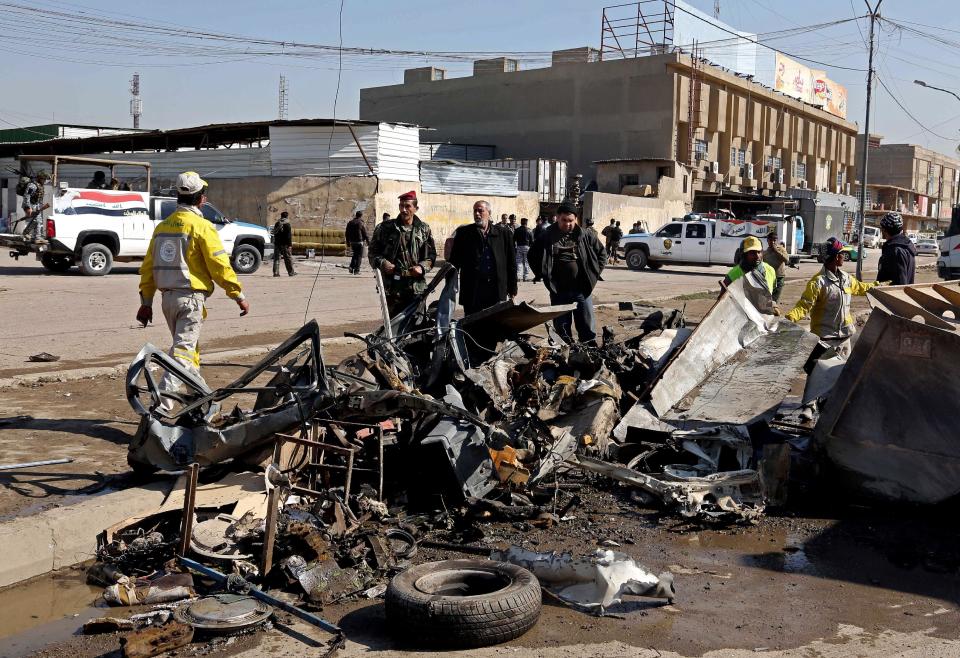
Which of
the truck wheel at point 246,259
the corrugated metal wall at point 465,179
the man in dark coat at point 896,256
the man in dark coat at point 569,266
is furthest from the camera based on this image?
the corrugated metal wall at point 465,179

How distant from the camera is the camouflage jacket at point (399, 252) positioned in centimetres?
810

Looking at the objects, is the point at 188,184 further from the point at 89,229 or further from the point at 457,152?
the point at 457,152

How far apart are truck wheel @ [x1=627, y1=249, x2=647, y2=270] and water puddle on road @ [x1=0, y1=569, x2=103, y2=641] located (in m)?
29.9

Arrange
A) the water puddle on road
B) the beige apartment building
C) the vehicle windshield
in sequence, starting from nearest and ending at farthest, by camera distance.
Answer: the water puddle on road < the vehicle windshield < the beige apartment building

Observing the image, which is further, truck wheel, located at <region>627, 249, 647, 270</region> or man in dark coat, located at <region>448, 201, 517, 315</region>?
truck wheel, located at <region>627, 249, 647, 270</region>

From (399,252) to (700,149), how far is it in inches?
1803

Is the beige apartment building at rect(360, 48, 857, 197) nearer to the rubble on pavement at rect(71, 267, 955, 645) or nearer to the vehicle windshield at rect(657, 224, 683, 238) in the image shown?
the vehicle windshield at rect(657, 224, 683, 238)

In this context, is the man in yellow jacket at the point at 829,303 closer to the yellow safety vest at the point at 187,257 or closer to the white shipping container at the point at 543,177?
the yellow safety vest at the point at 187,257

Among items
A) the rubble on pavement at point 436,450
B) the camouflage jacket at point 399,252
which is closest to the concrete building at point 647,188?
the camouflage jacket at point 399,252

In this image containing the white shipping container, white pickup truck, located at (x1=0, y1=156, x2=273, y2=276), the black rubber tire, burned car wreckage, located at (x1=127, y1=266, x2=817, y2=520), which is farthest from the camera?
the white shipping container

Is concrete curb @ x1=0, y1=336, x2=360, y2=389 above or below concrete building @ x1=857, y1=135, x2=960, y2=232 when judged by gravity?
below

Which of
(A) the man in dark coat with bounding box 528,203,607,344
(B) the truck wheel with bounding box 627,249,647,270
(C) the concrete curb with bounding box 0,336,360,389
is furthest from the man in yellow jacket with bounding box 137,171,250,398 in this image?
(B) the truck wheel with bounding box 627,249,647,270

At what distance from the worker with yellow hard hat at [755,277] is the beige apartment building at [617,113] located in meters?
39.4

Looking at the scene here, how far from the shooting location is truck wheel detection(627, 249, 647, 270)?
109ft
